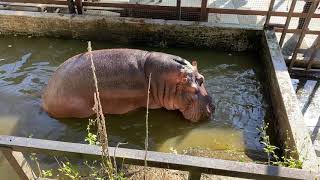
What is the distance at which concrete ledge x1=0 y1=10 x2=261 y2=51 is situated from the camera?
23.8 ft

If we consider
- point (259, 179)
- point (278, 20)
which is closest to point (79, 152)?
point (259, 179)

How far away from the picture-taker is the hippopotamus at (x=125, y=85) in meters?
5.50

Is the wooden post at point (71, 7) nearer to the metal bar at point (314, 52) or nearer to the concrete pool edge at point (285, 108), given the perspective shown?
the concrete pool edge at point (285, 108)

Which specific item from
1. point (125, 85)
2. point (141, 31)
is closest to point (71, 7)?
point (141, 31)

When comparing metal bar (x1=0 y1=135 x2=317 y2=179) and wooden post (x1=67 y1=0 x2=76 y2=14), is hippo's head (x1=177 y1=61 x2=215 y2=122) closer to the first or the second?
metal bar (x1=0 y1=135 x2=317 y2=179)

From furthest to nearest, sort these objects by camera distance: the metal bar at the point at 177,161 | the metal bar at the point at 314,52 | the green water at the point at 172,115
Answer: the metal bar at the point at 314,52 → the green water at the point at 172,115 → the metal bar at the point at 177,161

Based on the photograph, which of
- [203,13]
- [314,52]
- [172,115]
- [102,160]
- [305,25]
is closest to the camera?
[102,160]

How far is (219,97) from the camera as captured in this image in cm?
611

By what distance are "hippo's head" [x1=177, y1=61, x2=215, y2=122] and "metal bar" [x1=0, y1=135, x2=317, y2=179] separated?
247 centimetres

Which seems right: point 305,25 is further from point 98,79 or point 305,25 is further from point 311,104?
point 98,79

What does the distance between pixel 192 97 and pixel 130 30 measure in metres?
2.73

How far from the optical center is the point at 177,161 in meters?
3.03

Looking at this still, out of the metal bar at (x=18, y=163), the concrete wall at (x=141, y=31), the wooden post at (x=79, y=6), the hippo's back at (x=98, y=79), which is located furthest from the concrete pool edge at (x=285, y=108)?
the wooden post at (x=79, y=6)

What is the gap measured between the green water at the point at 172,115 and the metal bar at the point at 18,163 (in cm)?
114
